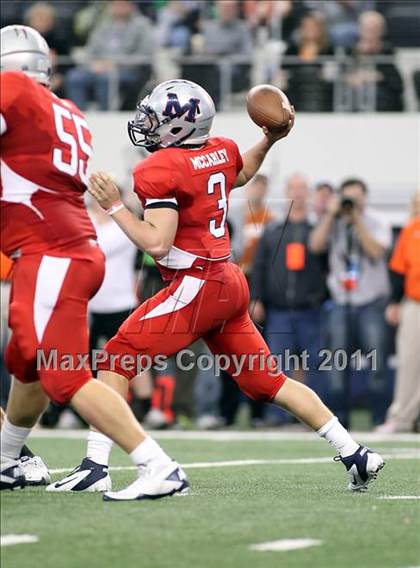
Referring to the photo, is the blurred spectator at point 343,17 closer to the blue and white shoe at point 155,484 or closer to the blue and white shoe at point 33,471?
the blue and white shoe at point 33,471

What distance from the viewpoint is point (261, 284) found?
11164 millimetres

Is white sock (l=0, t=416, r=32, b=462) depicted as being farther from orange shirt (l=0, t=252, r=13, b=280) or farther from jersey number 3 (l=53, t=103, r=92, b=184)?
orange shirt (l=0, t=252, r=13, b=280)

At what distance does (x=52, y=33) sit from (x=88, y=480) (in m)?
9.86

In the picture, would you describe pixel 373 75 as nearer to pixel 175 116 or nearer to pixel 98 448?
pixel 175 116

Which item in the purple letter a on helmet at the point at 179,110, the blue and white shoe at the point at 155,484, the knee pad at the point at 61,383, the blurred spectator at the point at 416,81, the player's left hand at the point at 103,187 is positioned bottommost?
the blue and white shoe at the point at 155,484

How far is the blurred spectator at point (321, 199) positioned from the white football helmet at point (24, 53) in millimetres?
6217

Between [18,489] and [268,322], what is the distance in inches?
213

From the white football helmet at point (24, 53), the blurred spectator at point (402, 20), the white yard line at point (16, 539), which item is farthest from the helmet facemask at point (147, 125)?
the blurred spectator at point (402, 20)

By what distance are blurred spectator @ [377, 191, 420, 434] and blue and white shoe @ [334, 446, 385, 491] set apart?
15.7 feet

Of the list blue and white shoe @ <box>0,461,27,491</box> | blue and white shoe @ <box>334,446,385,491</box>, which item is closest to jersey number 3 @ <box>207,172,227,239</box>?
blue and white shoe @ <box>334,446,385,491</box>

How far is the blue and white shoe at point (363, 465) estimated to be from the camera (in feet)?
19.6

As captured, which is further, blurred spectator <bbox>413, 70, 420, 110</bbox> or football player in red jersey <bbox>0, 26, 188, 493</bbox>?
blurred spectator <bbox>413, 70, 420, 110</bbox>

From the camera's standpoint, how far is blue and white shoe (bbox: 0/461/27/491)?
581 centimetres

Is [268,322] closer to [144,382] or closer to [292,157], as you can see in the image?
[144,382]
